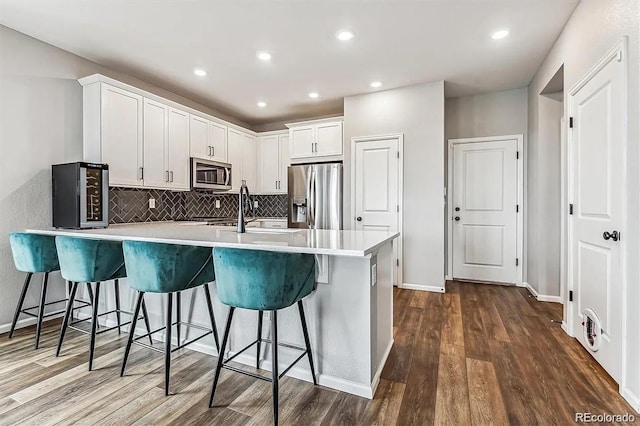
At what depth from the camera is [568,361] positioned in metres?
2.20

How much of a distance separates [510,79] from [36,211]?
17.7ft

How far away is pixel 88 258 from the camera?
215 centimetres

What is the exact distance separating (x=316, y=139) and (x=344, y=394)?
3.64m

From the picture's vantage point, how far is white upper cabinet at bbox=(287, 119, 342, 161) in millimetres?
4605

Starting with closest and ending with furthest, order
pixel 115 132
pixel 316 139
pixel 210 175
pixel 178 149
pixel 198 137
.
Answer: pixel 115 132
pixel 178 149
pixel 198 137
pixel 210 175
pixel 316 139

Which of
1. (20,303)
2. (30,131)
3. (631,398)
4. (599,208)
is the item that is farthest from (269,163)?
(631,398)

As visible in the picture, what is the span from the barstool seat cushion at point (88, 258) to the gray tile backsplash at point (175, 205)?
1.46 m

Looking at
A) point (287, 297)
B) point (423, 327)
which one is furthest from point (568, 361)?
point (287, 297)

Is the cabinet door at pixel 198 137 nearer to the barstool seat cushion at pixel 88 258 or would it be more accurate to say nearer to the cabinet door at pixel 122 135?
the cabinet door at pixel 122 135

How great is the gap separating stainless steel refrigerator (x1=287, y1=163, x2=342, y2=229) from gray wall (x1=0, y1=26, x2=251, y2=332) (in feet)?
8.71

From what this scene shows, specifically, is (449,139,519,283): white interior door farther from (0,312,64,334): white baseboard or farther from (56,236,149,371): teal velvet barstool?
(0,312,64,334): white baseboard

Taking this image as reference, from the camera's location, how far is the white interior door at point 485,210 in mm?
4324

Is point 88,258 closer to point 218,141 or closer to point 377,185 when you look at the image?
point 218,141

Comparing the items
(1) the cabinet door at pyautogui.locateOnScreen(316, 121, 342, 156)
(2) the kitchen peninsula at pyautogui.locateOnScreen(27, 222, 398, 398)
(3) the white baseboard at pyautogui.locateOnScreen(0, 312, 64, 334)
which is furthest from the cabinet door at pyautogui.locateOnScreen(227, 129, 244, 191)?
(2) the kitchen peninsula at pyautogui.locateOnScreen(27, 222, 398, 398)
